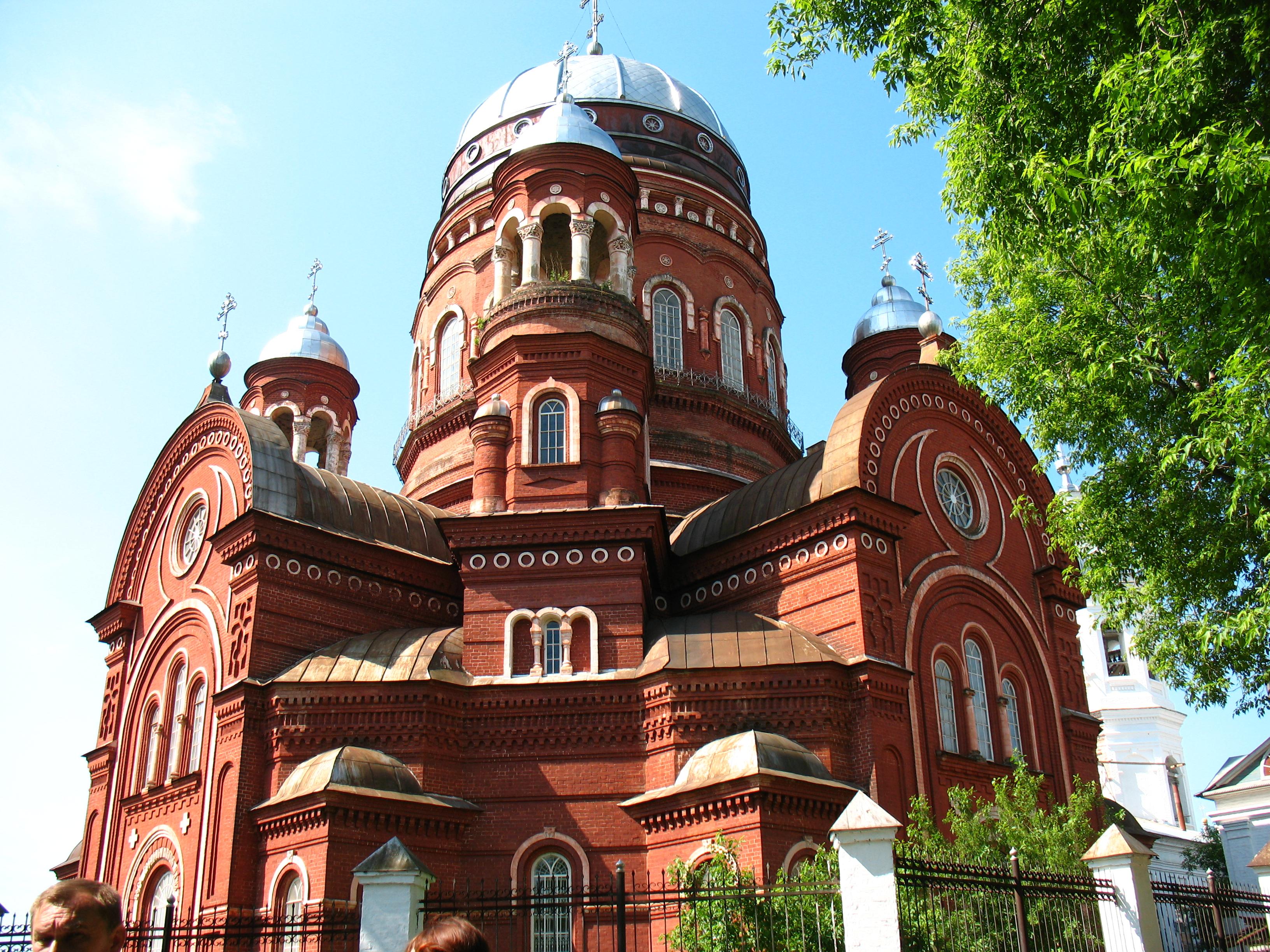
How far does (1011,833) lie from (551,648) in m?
6.62

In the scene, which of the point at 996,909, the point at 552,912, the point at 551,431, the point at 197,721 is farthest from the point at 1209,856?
the point at 197,721

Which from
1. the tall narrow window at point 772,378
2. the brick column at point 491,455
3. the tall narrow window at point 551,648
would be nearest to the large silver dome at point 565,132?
the brick column at point 491,455

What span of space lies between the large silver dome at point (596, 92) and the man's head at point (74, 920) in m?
24.7

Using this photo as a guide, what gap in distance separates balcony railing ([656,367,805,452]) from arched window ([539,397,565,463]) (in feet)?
→ 16.5

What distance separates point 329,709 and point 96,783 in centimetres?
689

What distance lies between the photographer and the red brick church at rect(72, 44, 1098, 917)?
15477 mm

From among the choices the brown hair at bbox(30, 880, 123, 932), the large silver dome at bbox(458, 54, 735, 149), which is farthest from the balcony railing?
the brown hair at bbox(30, 880, 123, 932)

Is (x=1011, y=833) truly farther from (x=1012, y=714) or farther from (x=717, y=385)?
(x=717, y=385)

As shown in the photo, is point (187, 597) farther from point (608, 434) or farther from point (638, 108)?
point (638, 108)

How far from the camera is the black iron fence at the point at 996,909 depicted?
31.1 ft

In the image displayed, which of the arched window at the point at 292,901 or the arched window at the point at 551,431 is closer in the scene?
the arched window at the point at 292,901

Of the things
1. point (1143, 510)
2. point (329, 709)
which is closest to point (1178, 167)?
point (1143, 510)

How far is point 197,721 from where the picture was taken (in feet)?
60.0

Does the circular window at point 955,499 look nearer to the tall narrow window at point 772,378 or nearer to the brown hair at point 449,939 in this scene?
the tall narrow window at point 772,378
